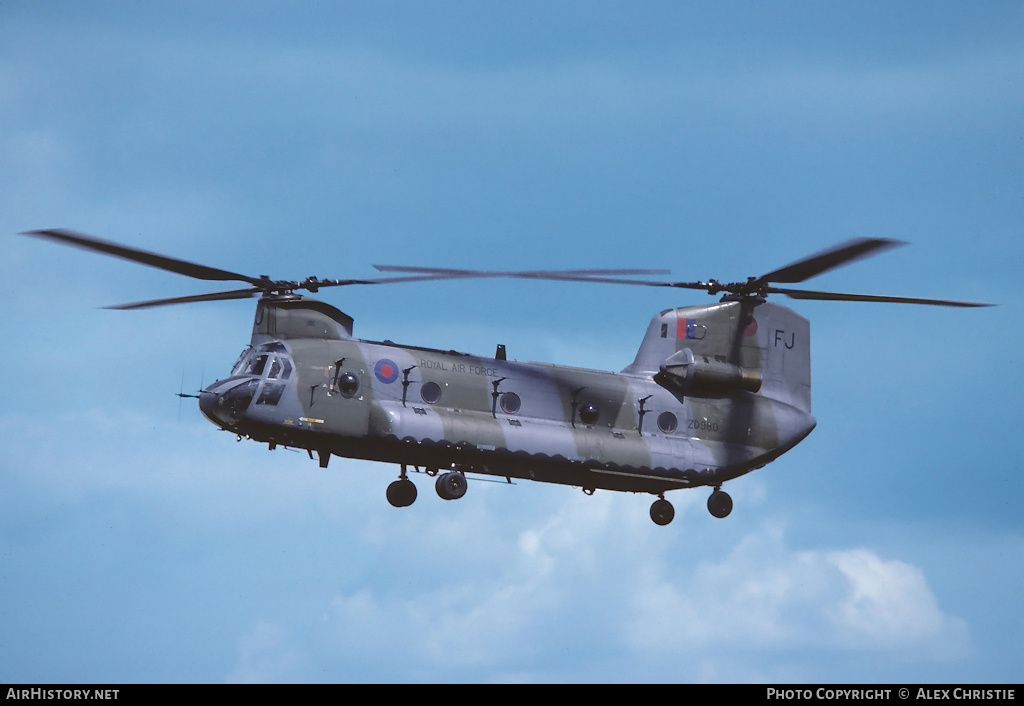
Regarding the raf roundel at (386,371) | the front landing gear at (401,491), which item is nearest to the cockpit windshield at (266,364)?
the raf roundel at (386,371)

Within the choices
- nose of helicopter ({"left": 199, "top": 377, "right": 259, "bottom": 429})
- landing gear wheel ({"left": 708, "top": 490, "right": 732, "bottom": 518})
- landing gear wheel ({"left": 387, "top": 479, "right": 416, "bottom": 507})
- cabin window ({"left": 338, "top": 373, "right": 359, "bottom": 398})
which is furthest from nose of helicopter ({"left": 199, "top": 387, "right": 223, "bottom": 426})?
landing gear wheel ({"left": 708, "top": 490, "right": 732, "bottom": 518})

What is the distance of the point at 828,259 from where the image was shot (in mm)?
43281

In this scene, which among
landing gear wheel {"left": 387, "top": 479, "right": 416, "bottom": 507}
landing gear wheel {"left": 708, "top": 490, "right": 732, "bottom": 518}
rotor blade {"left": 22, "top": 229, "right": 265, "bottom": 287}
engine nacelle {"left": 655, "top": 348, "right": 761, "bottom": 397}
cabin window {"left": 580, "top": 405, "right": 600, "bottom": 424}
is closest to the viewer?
rotor blade {"left": 22, "top": 229, "right": 265, "bottom": 287}

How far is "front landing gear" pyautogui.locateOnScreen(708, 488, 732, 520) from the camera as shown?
4666 cm

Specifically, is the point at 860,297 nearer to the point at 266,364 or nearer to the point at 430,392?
the point at 430,392

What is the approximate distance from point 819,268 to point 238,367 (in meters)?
16.0

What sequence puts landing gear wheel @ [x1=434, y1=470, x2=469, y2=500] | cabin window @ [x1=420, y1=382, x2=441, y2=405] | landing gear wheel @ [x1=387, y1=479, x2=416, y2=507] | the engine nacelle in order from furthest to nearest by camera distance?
the engine nacelle < landing gear wheel @ [x1=387, y1=479, x2=416, y2=507] < cabin window @ [x1=420, y1=382, x2=441, y2=405] < landing gear wheel @ [x1=434, y1=470, x2=469, y2=500]

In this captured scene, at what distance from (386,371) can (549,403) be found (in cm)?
479

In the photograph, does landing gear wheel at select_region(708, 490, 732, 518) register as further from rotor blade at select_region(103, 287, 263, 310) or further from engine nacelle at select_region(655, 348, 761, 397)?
rotor blade at select_region(103, 287, 263, 310)

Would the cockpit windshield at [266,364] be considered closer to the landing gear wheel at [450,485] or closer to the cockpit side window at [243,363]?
the cockpit side window at [243,363]

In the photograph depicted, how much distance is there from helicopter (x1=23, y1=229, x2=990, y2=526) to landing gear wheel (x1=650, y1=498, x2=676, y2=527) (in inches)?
1.6

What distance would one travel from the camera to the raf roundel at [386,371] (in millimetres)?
41625
